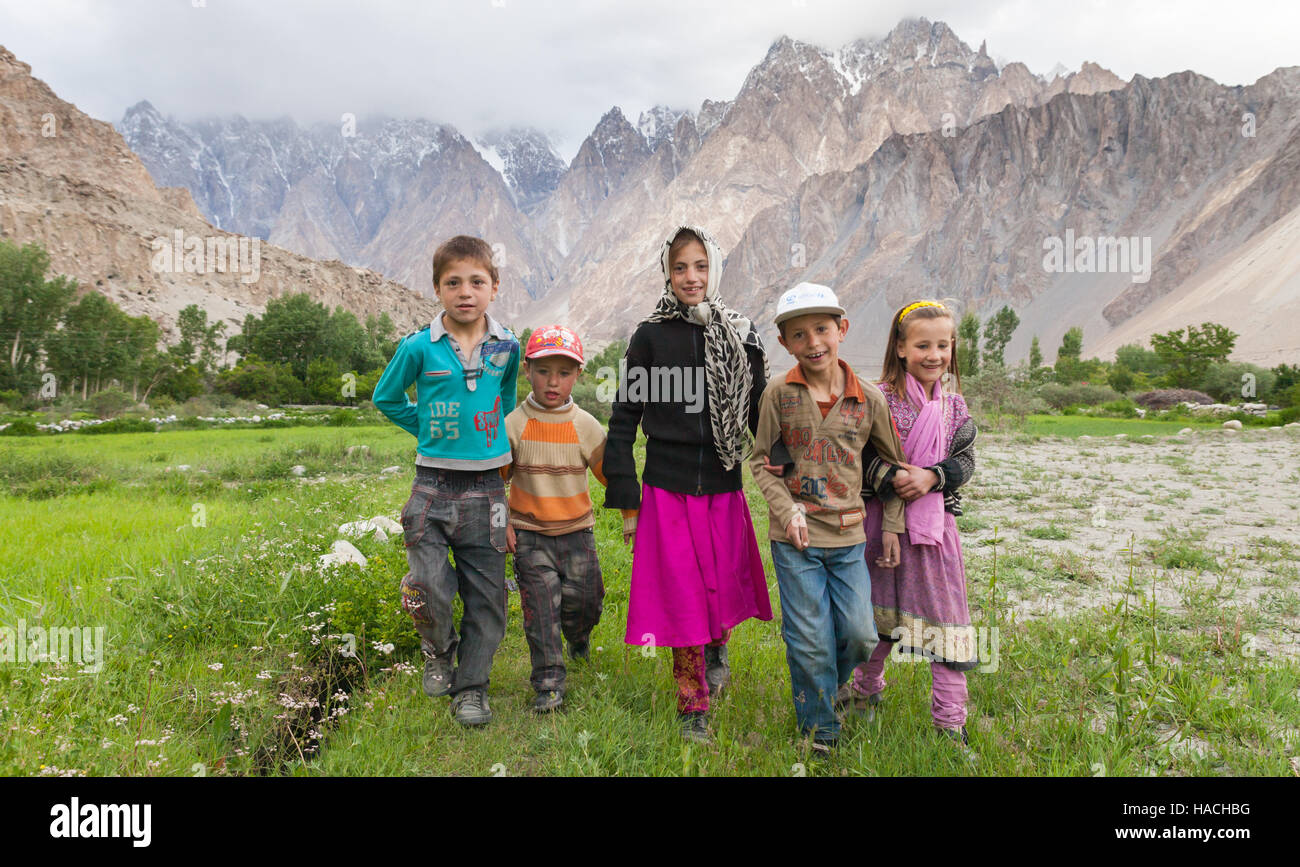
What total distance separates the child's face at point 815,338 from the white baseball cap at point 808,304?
0.13 feet

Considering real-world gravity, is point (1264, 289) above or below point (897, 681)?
above

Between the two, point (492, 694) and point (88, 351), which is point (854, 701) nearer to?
point (492, 694)

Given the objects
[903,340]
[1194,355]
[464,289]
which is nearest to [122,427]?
[464,289]

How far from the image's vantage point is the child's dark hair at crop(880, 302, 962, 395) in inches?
125

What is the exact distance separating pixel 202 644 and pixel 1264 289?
11645 centimetres

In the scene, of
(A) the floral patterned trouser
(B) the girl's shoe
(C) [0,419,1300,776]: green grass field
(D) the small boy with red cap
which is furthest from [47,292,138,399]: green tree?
(B) the girl's shoe

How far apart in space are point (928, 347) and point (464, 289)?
7.93 feet

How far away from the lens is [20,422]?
23828 millimetres

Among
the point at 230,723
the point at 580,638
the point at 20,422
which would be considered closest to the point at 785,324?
the point at 580,638

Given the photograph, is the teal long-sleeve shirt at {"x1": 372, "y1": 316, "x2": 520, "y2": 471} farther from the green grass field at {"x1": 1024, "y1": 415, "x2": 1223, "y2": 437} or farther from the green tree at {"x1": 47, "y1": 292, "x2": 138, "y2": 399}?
the green tree at {"x1": 47, "y1": 292, "x2": 138, "y2": 399}

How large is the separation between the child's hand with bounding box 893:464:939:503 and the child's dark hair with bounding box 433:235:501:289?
2393mm

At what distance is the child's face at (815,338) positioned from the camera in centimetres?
297

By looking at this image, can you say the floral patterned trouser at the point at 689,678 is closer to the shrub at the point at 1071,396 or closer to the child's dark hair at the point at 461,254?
the child's dark hair at the point at 461,254
